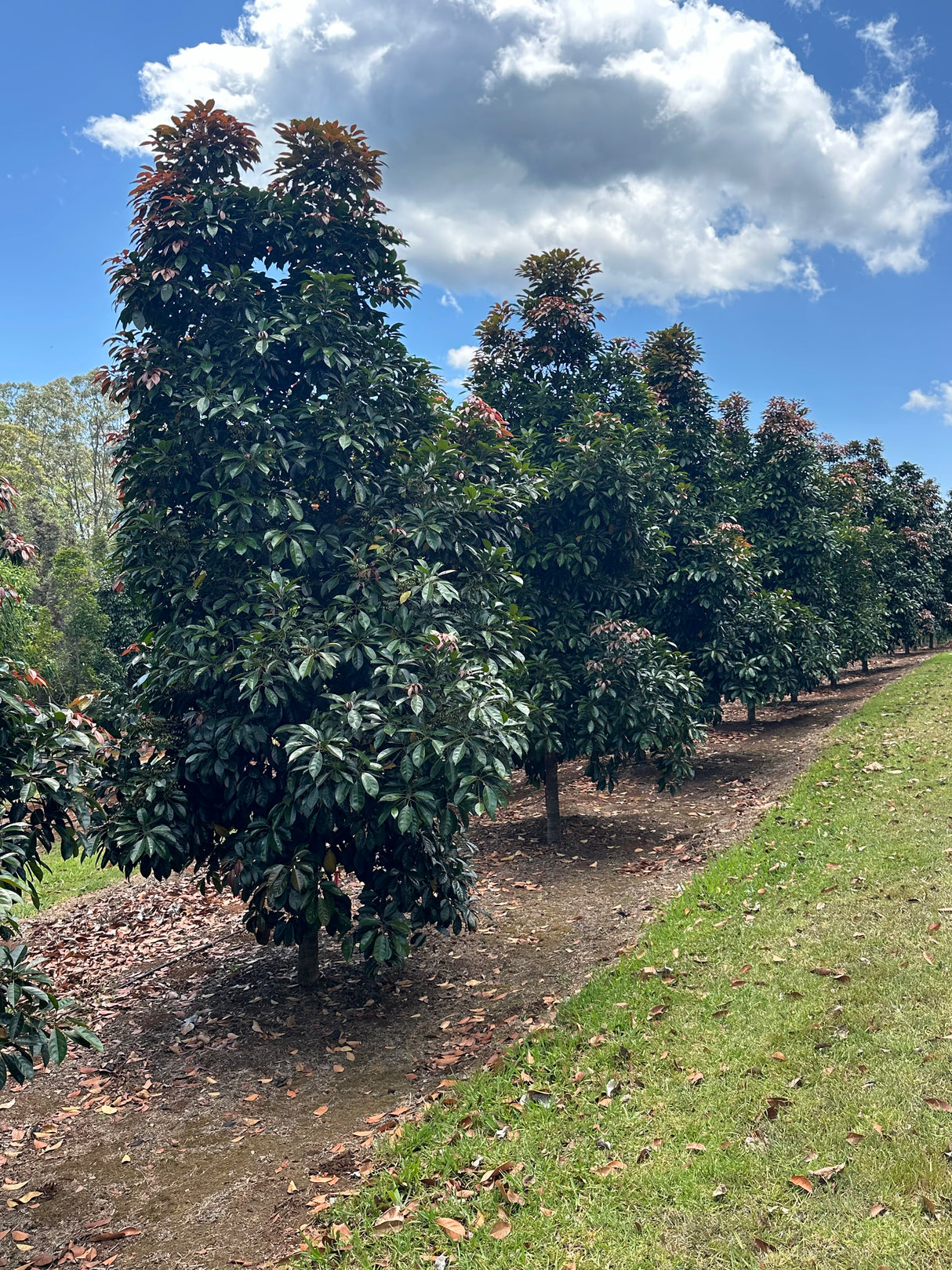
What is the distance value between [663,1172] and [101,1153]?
142 inches

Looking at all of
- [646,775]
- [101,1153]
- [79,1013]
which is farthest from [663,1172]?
[646,775]

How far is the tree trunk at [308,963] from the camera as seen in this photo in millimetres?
7062

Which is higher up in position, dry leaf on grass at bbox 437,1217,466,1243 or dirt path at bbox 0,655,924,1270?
dry leaf on grass at bbox 437,1217,466,1243

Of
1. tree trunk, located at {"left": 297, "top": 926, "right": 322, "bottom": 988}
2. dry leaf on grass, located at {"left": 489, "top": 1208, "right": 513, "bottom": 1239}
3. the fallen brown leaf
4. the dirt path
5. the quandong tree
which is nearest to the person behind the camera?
dry leaf on grass, located at {"left": 489, "top": 1208, "right": 513, "bottom": 1239}

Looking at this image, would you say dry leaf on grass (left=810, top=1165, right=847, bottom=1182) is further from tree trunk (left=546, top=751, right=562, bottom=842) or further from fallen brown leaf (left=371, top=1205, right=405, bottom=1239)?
tree trunk (left=546, top=751, right=562, bottom=842)

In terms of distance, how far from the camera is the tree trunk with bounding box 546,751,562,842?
11.4m

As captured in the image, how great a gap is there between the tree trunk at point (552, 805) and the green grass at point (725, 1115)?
13.2ft

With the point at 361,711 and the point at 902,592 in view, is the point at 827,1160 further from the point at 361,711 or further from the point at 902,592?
the point at 902,592

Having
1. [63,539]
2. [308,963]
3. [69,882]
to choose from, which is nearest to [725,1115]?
[308,963]

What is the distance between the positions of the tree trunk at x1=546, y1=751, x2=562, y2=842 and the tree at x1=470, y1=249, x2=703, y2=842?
0.02m

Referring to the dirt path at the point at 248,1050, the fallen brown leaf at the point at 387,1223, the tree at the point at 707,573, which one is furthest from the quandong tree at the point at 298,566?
the tree at the point at 707,573

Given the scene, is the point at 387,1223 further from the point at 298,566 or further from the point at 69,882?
the point at 69,882

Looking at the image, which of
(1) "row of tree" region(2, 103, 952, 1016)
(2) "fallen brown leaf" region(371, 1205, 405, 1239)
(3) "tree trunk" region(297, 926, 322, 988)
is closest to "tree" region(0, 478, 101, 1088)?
(1) "row of tree" region(2, 103, 952, 1016)

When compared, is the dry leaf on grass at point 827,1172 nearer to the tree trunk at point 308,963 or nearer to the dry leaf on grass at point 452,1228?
the dry leaf on grass at point 452,1228
